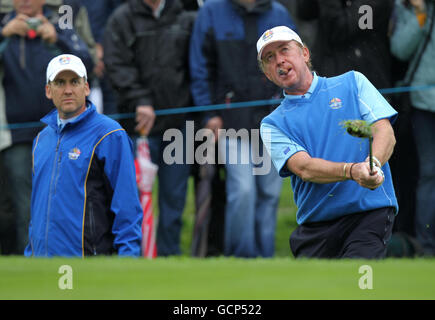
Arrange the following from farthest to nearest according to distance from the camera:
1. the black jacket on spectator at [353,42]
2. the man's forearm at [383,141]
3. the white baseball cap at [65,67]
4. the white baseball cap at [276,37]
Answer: the black jacket on spectator at [353,42]
the white baseball cap at [65,67]
the white baseball cap at [276,37]
the man's forearm at [383,141]

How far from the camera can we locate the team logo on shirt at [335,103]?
5891 millimetres

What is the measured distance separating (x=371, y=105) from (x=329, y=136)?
31cm

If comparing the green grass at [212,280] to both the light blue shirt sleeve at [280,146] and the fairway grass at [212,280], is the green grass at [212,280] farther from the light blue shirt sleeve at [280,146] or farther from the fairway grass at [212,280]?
the light blue shirt sleeve at [280,146]

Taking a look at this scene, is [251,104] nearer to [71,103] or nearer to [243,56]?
[243,56]

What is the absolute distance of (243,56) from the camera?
29.4ft

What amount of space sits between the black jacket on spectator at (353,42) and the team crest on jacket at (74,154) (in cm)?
284

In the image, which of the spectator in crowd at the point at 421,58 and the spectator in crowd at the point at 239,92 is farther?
the spectator in crowd at the point at 239,92

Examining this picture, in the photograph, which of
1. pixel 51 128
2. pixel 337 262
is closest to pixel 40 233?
pixel 51 128

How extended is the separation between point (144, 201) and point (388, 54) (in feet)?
8.90

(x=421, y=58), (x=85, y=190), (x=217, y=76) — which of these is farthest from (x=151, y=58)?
(x=85, y=190)

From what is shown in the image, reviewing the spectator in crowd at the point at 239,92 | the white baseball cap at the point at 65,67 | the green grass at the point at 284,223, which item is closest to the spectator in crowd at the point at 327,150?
the white baseball cap at the point at 65,67

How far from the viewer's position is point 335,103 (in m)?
5.91

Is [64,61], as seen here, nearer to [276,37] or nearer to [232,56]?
[276,37]
